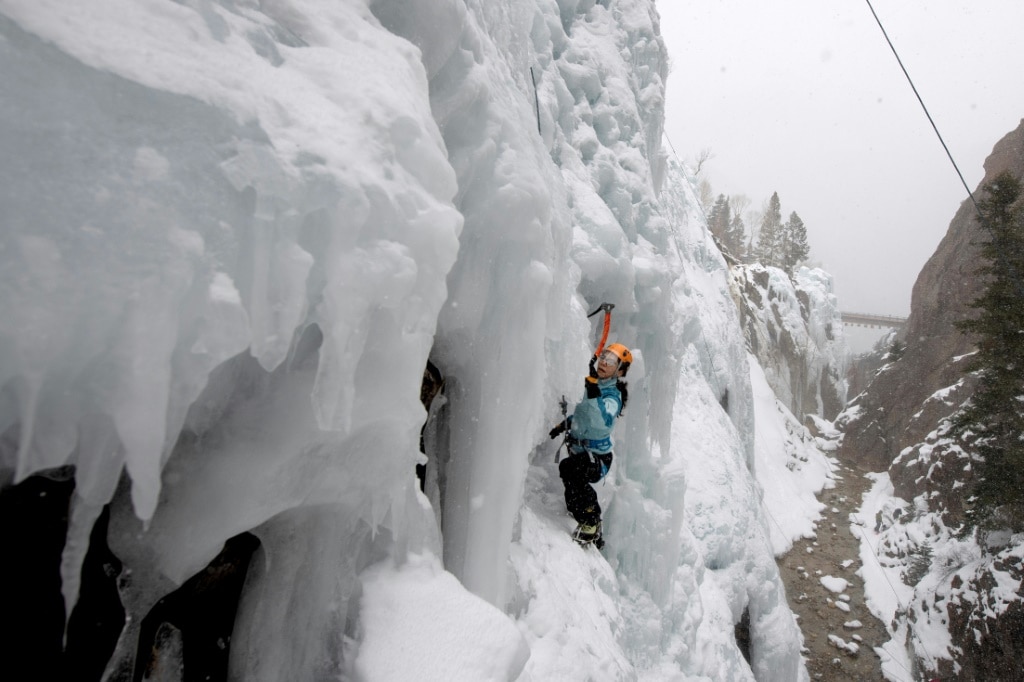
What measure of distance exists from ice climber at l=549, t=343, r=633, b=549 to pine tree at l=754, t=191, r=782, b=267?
3276 centimetres

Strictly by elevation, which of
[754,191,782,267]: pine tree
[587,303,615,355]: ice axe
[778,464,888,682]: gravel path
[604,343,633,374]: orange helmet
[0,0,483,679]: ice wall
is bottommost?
[778,464,888,682]: gravel path

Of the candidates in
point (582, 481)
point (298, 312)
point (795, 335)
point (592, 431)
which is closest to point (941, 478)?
point (795, 335)

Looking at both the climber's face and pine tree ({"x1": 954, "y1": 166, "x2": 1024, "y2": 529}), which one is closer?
the climber's face

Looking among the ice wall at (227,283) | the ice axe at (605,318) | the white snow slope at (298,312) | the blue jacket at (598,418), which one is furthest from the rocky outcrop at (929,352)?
the ice wall at (227,283)

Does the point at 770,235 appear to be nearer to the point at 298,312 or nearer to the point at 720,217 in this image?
the point at 720,217

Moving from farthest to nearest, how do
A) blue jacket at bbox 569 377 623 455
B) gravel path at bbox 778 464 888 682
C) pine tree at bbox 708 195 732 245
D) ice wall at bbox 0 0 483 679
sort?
pine tree at bbox 708 195 732 245, gravel path at bbox 778 464 888 682, blue jacket at bbox 569 377 623 455, ice wall at bbox 0 0 483 679

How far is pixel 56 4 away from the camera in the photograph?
1.06 metres

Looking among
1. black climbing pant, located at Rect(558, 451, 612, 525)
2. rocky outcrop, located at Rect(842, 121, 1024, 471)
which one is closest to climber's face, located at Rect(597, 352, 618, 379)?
black climbing pant, located at Rect(558, 451, 612, 525)

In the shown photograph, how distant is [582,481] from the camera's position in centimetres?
393

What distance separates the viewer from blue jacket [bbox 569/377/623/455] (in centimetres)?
372

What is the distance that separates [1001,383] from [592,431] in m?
12.5

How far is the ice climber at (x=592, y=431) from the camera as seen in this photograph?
377cm

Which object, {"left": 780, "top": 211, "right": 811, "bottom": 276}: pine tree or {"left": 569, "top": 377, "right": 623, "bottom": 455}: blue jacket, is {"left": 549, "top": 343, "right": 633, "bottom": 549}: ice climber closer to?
{"left": 569, "top": 377, "right": 623, "bottom": 455}: blue jacket

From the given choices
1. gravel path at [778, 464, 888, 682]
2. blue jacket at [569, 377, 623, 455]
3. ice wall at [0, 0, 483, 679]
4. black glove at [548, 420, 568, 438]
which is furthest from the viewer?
gravel path at [778, 464, 888, 682]
